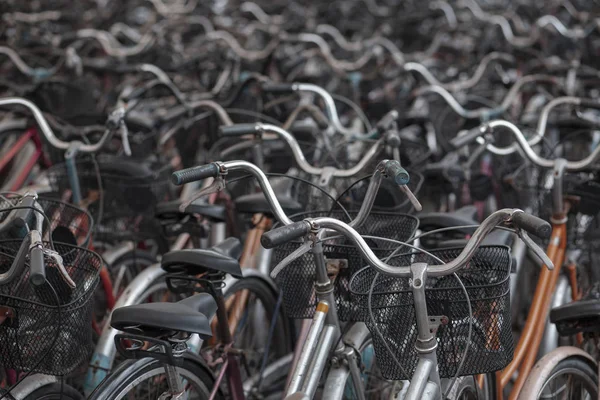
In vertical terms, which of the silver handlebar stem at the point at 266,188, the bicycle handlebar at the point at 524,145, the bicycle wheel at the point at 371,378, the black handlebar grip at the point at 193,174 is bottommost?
the bicycle wheel at the point at 371,378

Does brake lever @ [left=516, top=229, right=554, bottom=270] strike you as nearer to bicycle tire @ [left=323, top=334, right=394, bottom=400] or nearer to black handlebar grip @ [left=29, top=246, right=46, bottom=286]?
bicycle tire @ [left=323, top=334, right=394, bottom=400]

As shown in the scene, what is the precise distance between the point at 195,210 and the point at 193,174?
1.13m

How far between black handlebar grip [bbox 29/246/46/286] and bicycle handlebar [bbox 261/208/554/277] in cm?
62

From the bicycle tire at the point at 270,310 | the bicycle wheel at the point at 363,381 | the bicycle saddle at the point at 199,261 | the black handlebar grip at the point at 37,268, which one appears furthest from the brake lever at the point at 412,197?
the bicycle tire at the point at 270,310

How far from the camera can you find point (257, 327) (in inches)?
154

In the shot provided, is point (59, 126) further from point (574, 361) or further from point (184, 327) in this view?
point (574, 361)

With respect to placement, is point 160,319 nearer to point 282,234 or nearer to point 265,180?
point 282,234

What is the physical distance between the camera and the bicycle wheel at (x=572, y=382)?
295 centimetres

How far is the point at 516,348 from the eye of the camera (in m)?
3.39

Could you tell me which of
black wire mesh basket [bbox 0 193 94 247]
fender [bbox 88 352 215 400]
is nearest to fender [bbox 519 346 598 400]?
fender [bbox 88 352 215 400]

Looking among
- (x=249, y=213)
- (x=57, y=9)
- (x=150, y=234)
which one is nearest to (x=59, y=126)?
(x=150, y=234)

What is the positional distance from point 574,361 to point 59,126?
3035mm

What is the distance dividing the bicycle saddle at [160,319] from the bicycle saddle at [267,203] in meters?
1.11

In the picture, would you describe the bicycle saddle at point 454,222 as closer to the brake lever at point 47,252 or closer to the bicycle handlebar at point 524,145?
the bicycle handlebar at point 524,145
